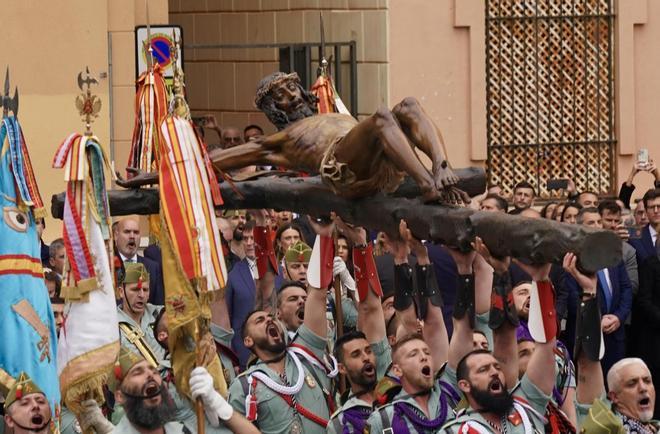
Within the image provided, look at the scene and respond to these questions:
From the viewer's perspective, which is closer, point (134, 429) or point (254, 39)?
point (134, 429)

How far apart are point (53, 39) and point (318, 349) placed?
6.03m

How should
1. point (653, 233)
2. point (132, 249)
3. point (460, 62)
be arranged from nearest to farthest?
point (132, 249) < point (653, 233) < point (460, 62)

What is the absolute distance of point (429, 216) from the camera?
31.9ft

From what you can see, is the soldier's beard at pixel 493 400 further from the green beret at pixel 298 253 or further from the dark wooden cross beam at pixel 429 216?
the green beret at pixel 298 253

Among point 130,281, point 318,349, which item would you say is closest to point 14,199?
point 130,281

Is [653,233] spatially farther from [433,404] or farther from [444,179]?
[444,179]

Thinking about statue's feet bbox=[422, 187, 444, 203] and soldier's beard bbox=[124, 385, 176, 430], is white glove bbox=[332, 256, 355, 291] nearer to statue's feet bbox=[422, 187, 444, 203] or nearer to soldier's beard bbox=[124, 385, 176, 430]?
statue's feet bbox=[422, 187, 444, 203]

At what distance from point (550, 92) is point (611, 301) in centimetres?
470

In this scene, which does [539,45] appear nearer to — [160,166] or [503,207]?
[503,207]

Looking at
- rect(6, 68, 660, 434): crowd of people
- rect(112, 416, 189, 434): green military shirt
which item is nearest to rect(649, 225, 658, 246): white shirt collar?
rect(6, 68, 660, 434): crowd of people

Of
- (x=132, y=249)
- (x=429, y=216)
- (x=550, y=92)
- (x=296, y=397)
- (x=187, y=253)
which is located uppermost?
(x=550, y=92)

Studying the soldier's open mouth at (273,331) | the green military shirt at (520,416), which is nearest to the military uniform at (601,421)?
the green military shirt at (520,416)

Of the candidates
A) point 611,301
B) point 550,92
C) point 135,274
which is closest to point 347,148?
point 135,274

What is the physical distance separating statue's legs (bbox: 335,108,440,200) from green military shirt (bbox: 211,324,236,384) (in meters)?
1.55
